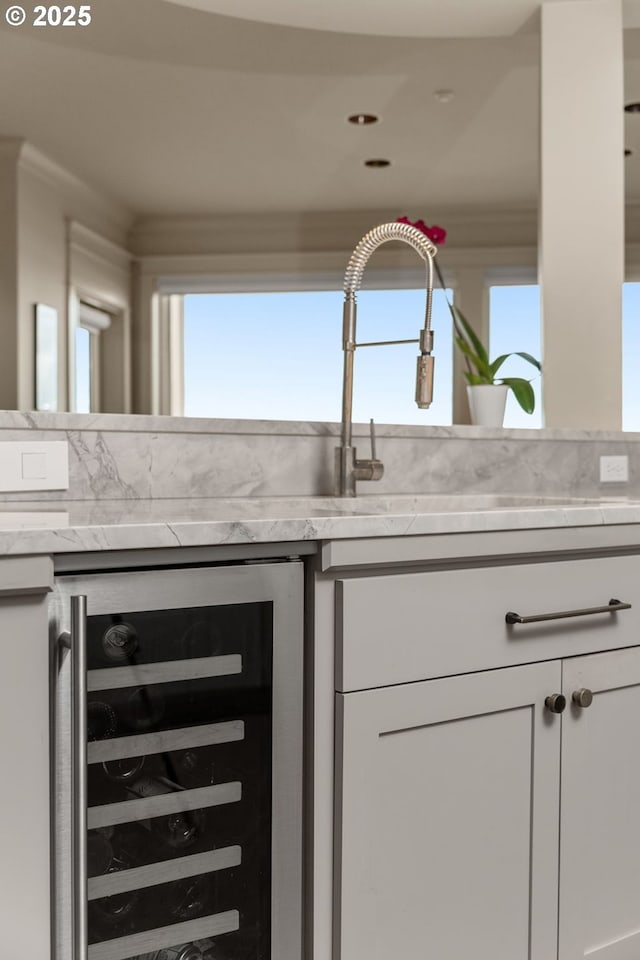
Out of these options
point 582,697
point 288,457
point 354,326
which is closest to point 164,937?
point 582,697

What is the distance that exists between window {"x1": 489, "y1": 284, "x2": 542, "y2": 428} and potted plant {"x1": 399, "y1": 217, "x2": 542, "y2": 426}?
0.01 meters

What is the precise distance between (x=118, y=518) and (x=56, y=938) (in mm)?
470

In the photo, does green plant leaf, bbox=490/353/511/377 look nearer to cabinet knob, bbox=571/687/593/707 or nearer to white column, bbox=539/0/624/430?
white column, bbox=539/0/624/430

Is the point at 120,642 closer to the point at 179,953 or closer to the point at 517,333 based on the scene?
the point at 179,953

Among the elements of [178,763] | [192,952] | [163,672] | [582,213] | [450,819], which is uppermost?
[582,213]

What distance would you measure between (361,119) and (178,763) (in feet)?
5.40

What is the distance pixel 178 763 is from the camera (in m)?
1.00

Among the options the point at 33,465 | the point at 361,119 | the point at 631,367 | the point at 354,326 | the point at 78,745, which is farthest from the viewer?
the point at 631,367

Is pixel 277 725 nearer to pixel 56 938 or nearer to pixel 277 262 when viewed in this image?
pixel 56 938

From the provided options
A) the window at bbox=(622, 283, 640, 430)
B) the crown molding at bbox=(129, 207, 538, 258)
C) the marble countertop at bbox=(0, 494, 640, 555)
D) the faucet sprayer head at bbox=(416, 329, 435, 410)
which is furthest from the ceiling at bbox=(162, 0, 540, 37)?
the marble countertop at bbox=(0, 494, 640, 555)

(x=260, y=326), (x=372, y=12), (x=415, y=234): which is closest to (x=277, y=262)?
(x=260, y=326)

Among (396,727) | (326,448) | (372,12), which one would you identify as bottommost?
(396,727)

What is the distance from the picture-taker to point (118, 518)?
1.05 m

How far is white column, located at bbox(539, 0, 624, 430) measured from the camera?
220cm
